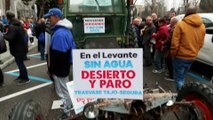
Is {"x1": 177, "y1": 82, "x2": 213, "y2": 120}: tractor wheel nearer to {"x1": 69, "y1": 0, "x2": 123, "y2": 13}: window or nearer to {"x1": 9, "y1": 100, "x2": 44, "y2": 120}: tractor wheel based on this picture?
{"x1": 9, "y1": 100, "x2": 44, "y2": 120}: tractor wheel

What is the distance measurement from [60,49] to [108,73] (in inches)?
58.4

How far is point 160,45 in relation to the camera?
8695 millimetres

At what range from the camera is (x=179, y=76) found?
5762mm

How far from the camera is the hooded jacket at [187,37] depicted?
5535 millimetres

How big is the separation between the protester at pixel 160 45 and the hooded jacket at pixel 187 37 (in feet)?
8.81

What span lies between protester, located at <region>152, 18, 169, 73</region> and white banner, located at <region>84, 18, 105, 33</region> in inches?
60.3

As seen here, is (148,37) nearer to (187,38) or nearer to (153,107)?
(187,38)

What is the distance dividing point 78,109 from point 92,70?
0.56m

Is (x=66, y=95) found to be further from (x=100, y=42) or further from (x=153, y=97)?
(x=100, y=42)

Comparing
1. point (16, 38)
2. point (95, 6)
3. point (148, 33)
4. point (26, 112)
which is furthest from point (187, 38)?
point (148, 33)

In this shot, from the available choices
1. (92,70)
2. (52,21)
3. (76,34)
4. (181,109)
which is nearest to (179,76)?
(181,109)

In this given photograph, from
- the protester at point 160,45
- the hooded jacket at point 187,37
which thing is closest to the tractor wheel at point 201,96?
the hooded jacket at point 187,37

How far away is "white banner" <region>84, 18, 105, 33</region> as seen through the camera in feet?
27.4

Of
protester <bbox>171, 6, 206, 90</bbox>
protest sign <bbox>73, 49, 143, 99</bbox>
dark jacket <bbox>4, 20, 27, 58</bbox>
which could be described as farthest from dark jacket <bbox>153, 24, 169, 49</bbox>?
protest sign <bbox>73, 49, 143, 99</bbox>
